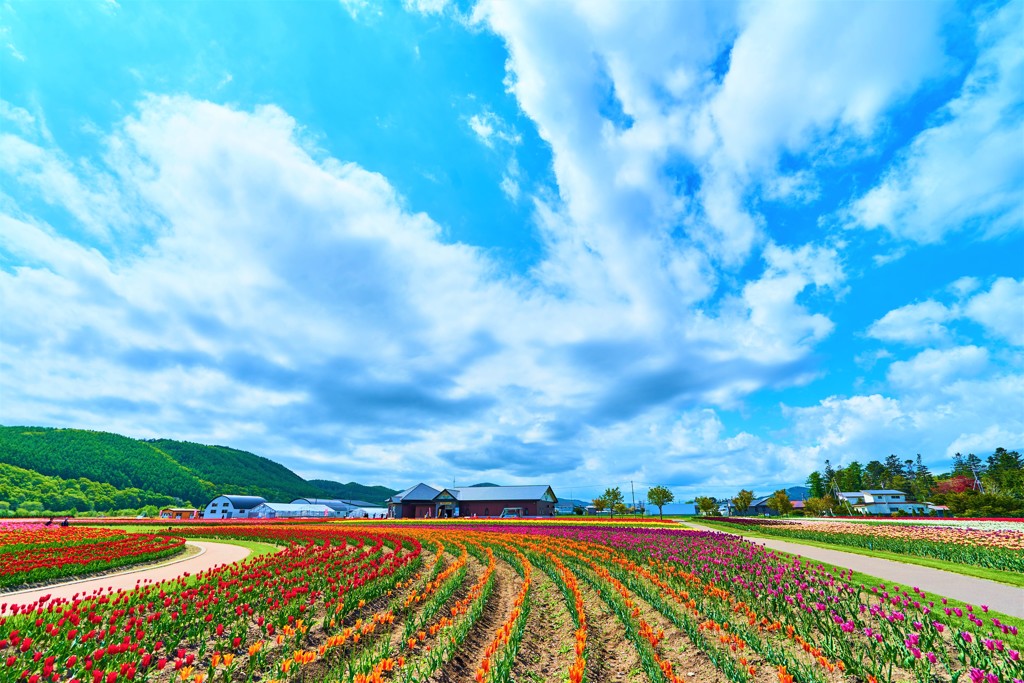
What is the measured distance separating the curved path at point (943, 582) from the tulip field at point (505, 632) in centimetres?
153

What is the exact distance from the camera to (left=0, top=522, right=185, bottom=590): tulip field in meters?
14.7

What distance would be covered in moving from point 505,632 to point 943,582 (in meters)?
15.7

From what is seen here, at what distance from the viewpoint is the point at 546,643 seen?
8961 millimetres

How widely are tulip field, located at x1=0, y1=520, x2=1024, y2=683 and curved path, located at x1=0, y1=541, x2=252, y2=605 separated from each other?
2.91 meters

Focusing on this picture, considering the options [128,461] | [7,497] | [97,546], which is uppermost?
[128,461]

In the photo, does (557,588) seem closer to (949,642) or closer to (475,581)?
(475,581)

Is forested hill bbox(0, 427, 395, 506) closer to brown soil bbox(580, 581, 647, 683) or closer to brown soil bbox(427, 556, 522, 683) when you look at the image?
brown soil bbox(427, 556, 522, 683)

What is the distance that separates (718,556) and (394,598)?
12.7m

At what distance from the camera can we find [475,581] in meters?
14.6

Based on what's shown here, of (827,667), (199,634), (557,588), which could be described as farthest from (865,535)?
(199,634)

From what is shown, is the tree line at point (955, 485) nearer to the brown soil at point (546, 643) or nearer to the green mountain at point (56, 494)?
the brown soil at point (546, 643)

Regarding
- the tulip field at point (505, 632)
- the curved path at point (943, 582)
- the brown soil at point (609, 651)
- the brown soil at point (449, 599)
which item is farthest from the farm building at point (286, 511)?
the brown soil at point (609, 651)

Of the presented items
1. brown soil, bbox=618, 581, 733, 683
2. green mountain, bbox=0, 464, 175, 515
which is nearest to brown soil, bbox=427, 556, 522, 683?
brown soil, bbox=618, 581, 733, 683

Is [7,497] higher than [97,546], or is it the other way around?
[7,497]
